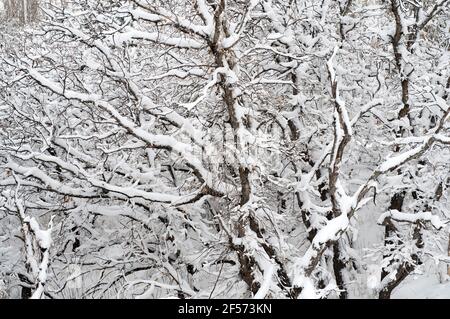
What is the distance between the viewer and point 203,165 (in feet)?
19.5

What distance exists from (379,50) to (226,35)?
401 cm

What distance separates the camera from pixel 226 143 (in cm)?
524

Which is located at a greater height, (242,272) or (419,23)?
(419,23)

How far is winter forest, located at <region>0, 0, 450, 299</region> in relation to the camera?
201 inches

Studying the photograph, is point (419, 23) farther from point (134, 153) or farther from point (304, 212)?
point (134, 153)

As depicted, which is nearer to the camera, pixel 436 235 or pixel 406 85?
pixel 436 235

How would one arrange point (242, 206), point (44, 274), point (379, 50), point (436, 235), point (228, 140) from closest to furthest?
point (44, 274) → point (242, 206) → point (228, 140) → point (436, 235) → point (379, 50)

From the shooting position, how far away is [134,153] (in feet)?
24.3

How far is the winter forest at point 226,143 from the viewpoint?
5105mm

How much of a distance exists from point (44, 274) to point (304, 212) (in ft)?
17.4

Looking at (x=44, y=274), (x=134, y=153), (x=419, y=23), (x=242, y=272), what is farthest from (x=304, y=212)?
(x=44, y=274)
